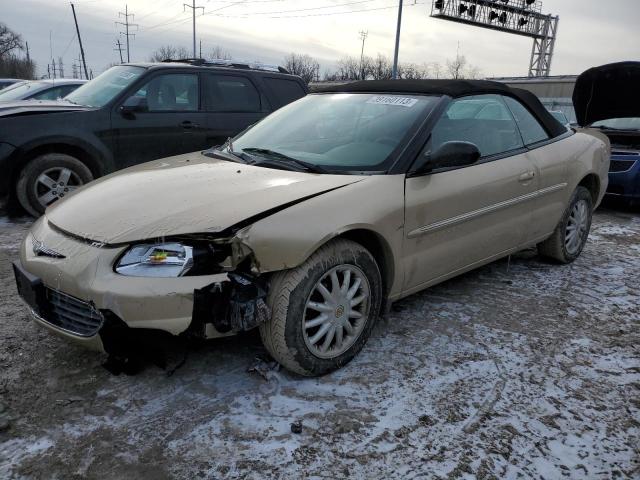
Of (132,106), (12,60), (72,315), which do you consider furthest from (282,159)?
(12,60)

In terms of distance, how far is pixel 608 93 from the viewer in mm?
7328

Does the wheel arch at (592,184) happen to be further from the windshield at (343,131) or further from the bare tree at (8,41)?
the bare tree at (8,41)

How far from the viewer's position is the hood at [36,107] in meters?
5.48

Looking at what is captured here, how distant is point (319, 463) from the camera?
2143 mm

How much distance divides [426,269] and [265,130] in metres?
1.58

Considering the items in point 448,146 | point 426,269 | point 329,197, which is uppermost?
point 448,146

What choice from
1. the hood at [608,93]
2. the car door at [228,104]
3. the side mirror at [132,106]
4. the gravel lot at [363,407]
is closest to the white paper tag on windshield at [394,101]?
the gravel lot at [363,407]

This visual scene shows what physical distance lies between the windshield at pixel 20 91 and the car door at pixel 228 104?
331 cm

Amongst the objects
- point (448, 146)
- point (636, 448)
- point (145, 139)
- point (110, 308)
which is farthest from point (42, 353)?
point (145, 139)

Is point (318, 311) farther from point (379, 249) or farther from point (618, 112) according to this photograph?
point (618, 112)

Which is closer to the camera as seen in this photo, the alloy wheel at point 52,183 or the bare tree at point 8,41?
the alloy wheel at point 52,183

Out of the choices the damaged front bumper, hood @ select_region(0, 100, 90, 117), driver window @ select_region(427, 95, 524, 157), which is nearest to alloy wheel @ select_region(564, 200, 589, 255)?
driver window @ select_region(427, 95, 524, 157)

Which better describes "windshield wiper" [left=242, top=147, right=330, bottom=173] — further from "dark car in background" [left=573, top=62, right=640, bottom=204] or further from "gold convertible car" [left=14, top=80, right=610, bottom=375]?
"dark car in background" [left=573, top=62, right=640, bottom=204]

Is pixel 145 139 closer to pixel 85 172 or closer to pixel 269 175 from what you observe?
pixel 85 172
